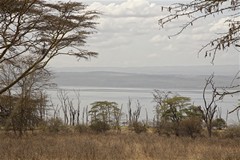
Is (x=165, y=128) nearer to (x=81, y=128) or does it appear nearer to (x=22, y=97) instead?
(x=81, y=128)

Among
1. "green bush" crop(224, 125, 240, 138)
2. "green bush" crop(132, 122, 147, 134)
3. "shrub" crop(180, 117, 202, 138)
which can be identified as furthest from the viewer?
"green bush" crop(132, 122, 147, 134)

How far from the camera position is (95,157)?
11391 millimetres

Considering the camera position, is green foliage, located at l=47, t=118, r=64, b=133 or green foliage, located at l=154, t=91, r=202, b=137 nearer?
green foliage, located at l=154, t=91, r=202, b=137

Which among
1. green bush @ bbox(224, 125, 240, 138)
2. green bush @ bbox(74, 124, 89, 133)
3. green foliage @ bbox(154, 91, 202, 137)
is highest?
green foliage @ bbox(154, 91, 202, 137)

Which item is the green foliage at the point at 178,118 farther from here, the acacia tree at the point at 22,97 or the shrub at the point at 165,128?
the acacia tree at the point at 22,97

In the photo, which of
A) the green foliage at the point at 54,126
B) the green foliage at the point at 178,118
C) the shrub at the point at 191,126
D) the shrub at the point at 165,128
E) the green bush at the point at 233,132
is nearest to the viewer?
the shrub at the point at 191,126

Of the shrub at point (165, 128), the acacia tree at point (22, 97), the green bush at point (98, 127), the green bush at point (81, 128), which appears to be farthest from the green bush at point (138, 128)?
the acacia tree at point (22, 97)

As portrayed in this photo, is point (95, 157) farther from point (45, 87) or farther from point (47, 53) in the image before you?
point (45, 87)

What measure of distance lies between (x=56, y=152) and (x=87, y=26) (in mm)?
8047

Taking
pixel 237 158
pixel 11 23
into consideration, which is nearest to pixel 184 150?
pixel 237 158

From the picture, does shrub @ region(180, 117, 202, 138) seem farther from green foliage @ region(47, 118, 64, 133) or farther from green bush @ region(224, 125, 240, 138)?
green foliage @ region(47, 118, 64, 133)

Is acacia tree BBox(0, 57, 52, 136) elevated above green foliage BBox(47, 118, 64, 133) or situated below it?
above

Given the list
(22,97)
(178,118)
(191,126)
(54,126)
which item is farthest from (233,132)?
(22,97)

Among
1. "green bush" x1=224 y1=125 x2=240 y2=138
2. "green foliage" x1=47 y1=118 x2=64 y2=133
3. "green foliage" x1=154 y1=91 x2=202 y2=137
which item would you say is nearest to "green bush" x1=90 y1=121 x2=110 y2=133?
"green foliage" x1=47 y1=118 x2=64 y2=133
